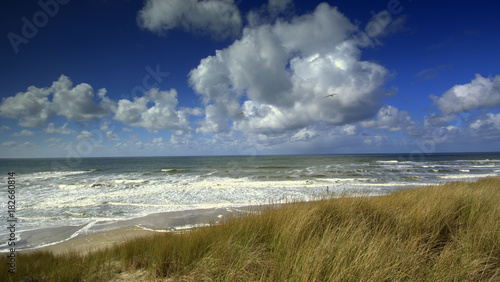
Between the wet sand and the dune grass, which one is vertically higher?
the dune grass

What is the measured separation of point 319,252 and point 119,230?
10.4 m

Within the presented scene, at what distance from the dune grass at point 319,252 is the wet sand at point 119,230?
10.1 feet

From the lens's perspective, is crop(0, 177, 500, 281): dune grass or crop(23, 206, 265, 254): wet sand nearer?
crop(0, 177, 500, 281): dune grass

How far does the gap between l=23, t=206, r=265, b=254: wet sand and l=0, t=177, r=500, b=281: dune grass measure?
10.1 feet

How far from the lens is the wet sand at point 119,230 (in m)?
8.47

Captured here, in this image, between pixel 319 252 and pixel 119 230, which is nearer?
pixel 319 252

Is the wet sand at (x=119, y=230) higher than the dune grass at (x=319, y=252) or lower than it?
lower

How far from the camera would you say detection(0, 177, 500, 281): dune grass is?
9.94 ft

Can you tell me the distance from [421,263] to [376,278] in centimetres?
123

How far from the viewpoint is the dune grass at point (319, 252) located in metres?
3.03

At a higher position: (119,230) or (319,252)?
(319,252)

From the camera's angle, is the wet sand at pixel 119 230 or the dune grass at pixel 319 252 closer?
the dune grass at pixel 319 252

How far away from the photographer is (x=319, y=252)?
3.40m

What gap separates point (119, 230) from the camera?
10.2m
